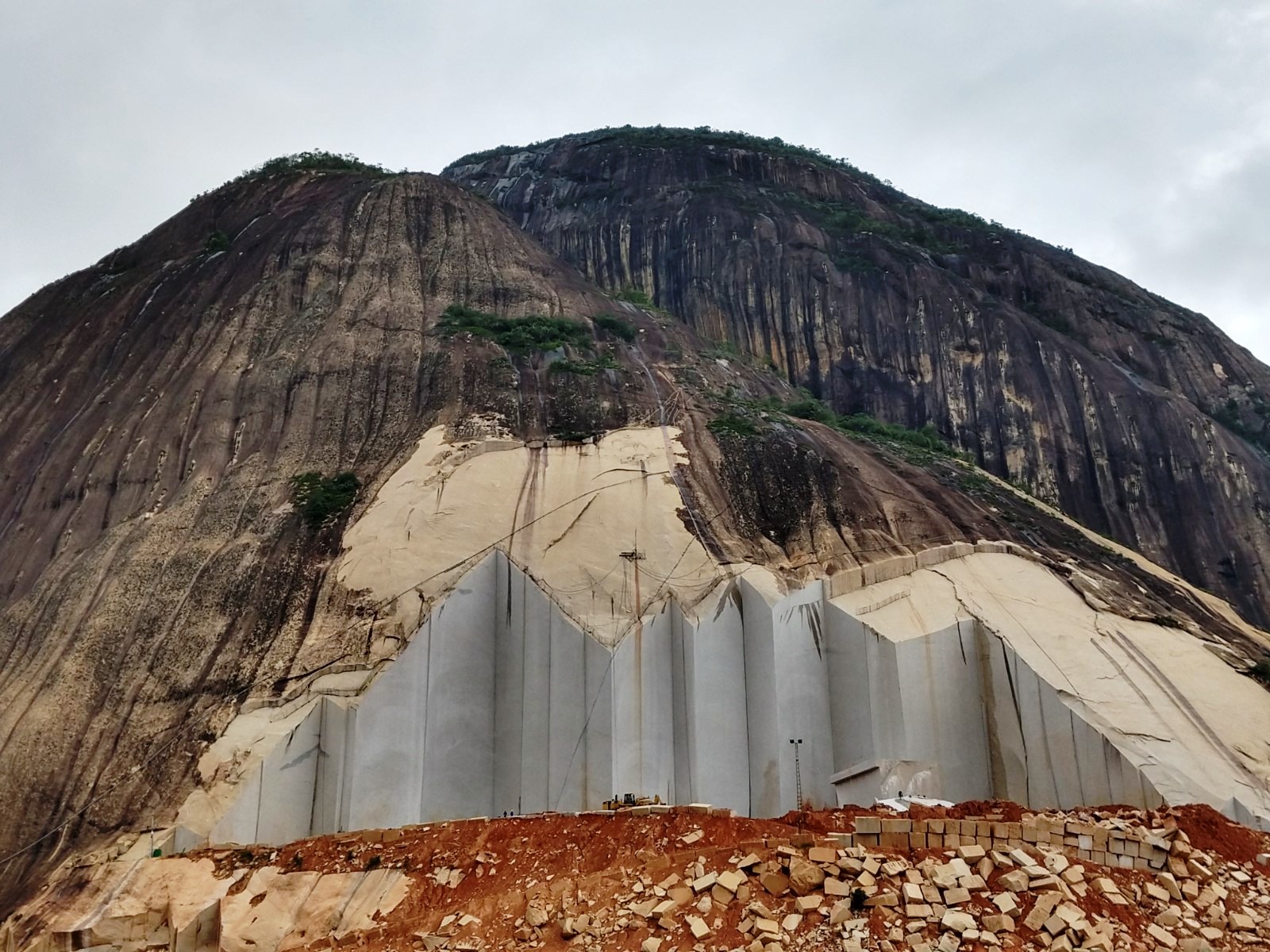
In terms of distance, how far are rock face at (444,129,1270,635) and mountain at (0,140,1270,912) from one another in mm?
318

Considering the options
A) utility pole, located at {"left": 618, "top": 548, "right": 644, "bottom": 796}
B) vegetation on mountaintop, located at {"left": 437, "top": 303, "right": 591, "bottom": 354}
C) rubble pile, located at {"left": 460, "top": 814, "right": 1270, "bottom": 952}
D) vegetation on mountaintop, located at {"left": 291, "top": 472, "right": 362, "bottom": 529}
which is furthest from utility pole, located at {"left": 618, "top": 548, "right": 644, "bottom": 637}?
vegetation on mountaintop, located at {"left": 437, "top": 303, "right": 591, "bottom": 354}

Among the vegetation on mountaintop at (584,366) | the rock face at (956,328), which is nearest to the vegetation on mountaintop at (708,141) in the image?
the rock face at (956,328)

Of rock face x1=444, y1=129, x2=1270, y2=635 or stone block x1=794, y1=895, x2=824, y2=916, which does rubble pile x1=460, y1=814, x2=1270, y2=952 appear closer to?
stone block x1=794, y1=895, x2=824, y2=916

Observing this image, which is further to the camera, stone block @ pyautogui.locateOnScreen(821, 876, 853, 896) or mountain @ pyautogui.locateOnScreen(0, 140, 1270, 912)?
mountain @ pyautogui.locateOnScreen(0, 140, 1270, 912)

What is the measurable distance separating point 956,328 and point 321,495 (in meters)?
27.1

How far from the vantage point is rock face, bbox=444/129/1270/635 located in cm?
4128

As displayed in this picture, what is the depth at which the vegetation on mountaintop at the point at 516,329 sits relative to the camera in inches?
1315

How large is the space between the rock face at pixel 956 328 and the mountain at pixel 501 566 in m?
0.32

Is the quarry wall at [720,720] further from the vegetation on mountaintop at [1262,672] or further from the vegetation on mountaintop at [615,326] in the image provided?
the vegetation on mountaintop at [615,326]

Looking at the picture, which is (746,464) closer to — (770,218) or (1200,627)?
(1200,627)

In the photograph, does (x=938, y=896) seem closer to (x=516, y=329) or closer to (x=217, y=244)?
(x=516, y=329)

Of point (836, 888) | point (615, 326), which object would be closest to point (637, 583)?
point (836, 888)

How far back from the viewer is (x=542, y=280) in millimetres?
37906

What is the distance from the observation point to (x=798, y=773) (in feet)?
80.9
